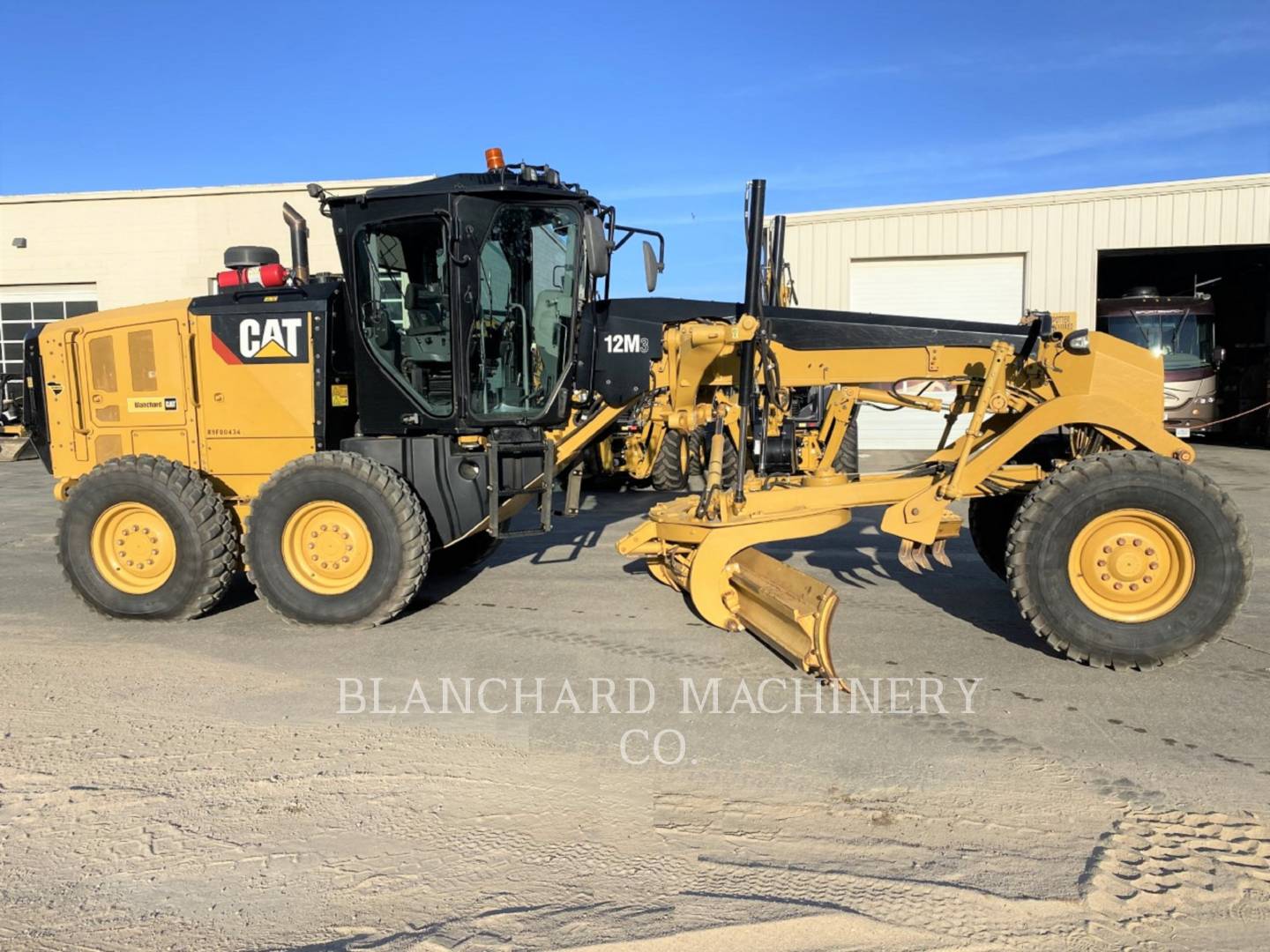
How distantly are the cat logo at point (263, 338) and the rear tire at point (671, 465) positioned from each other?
21.6 ft

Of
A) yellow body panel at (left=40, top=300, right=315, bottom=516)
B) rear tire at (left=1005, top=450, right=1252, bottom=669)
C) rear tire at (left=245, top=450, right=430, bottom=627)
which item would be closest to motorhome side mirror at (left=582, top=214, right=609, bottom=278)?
rear tire at (left=245, top=450, right=430, bottom=627)

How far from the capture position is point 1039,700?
445 centimetres

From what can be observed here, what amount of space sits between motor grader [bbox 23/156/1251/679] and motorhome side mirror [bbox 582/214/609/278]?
21 mm

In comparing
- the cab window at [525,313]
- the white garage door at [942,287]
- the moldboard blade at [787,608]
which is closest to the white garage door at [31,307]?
the white garage door at [942,287]

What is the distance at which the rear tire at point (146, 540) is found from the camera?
605cm

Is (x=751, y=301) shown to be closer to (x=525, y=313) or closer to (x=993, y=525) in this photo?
(x=525, y=313)

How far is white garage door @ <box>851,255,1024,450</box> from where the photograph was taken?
18531 mm

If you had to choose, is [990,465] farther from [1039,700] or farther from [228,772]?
[228,772]

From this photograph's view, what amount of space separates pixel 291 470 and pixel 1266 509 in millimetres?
10480

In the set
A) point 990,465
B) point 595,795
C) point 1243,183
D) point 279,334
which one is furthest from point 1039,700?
point 1243,183

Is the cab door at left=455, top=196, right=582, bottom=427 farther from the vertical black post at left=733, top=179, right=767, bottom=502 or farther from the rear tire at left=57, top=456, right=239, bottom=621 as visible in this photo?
the rear tire at left=57, top=456, right=239, bottom=621

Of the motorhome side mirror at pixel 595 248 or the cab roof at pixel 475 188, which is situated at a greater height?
the cab roof at pixel 475 188

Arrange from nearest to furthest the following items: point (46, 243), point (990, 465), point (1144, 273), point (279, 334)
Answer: point (990, 465) < point (279, 334) < point (46, 243) < point (1144, 273)

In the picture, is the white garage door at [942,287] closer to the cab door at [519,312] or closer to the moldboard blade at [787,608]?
the cab door at [519,312]
